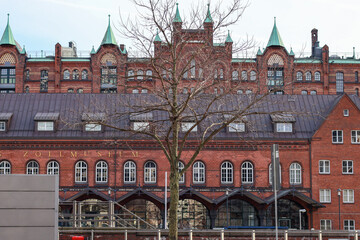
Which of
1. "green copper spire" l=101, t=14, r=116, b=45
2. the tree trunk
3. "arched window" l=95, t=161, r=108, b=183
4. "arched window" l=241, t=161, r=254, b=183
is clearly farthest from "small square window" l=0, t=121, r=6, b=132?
the tree trunk

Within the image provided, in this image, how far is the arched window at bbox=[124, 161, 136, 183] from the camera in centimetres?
4871

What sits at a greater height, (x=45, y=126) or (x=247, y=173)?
(x=45, y=126)

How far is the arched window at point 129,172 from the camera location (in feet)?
160

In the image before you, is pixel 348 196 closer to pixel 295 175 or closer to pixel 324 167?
pixel 324 167

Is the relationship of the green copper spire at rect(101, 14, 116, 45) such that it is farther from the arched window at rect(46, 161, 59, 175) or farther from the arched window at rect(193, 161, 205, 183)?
the arched window at rect(193, 161, 205, 183)

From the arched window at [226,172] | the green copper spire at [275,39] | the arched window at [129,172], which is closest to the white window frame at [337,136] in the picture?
the arched window at [226,172]

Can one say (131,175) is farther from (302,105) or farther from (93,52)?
(93,52)

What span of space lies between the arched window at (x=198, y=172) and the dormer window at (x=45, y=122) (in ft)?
38.5

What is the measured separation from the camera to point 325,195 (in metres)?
48.8

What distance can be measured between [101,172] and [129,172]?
2201mm

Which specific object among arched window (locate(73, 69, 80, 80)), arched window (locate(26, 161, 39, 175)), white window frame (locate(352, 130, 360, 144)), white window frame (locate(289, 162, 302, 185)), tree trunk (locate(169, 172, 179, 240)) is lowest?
tree trunk (locate(169, 172, 179, 240))

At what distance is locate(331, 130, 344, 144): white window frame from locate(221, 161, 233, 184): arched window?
28.2ft

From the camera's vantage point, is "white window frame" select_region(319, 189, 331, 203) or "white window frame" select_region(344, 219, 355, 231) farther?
"white window frame" select_region(319, 189, 331, 203)

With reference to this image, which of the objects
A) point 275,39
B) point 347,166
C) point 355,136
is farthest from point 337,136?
point 275,39
